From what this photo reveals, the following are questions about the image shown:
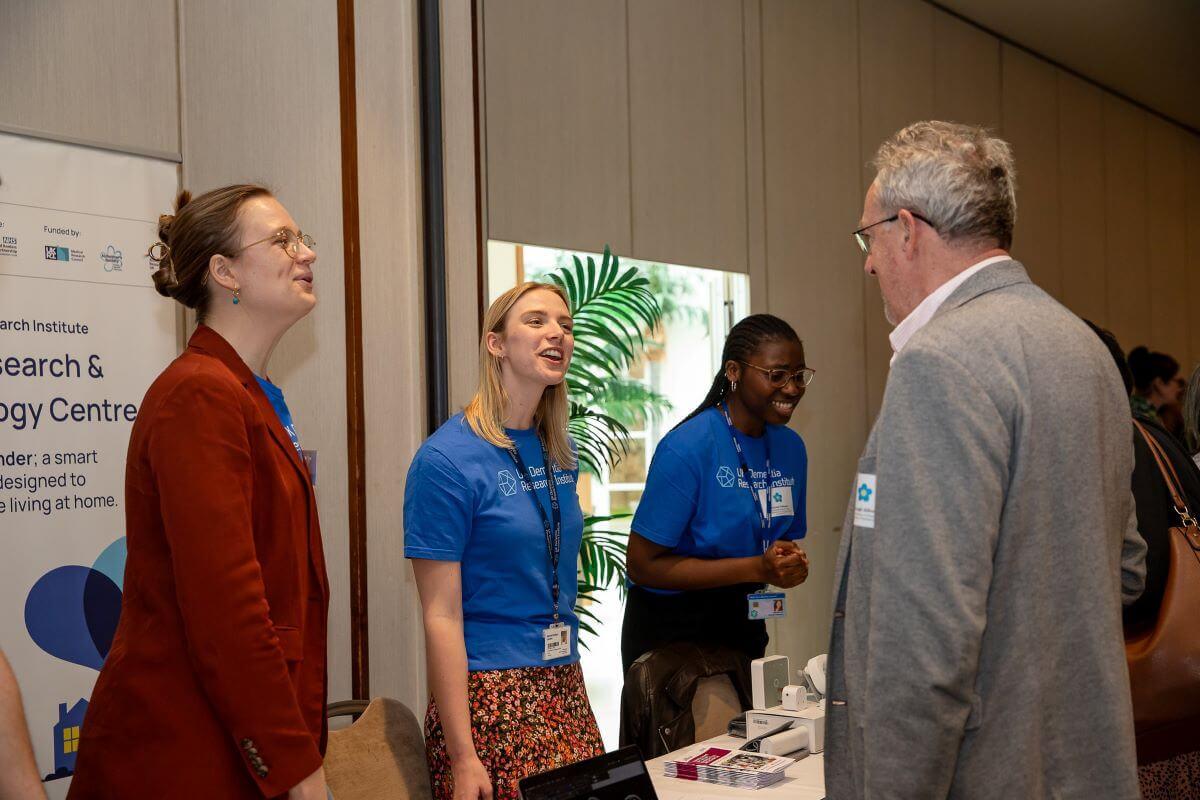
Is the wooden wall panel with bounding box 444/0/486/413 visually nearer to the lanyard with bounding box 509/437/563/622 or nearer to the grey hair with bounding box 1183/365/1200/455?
the lanyard with bounding box 509/437/563/622

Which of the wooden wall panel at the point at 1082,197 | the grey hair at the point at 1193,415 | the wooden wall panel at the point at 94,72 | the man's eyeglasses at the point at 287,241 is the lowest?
the grey hair at the point at 1193,415

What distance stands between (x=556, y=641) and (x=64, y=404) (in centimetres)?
132

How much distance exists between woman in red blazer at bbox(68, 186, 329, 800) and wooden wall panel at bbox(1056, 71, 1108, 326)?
7.21 metres

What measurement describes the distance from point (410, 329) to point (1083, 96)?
6777 mm

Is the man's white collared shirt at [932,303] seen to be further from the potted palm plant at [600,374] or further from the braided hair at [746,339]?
the potted palm plant at [600,374]

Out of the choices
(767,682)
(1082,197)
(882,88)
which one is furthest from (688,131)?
(1082,197)

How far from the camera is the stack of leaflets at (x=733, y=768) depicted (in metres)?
2.25

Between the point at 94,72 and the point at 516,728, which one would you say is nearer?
the point at 516,728

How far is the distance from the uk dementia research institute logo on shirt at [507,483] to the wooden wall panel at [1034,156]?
5.75 meters

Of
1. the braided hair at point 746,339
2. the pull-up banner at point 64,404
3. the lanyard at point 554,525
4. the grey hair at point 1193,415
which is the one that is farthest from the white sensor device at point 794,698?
the pull-up banner at point 64,404

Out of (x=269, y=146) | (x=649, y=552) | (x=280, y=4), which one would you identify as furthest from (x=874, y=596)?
(x=280, y=4)

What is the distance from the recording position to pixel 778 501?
11.1 feet

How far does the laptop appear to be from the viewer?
1.71 meters

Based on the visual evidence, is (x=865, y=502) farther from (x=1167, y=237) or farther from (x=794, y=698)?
(x=1167, y=237)
